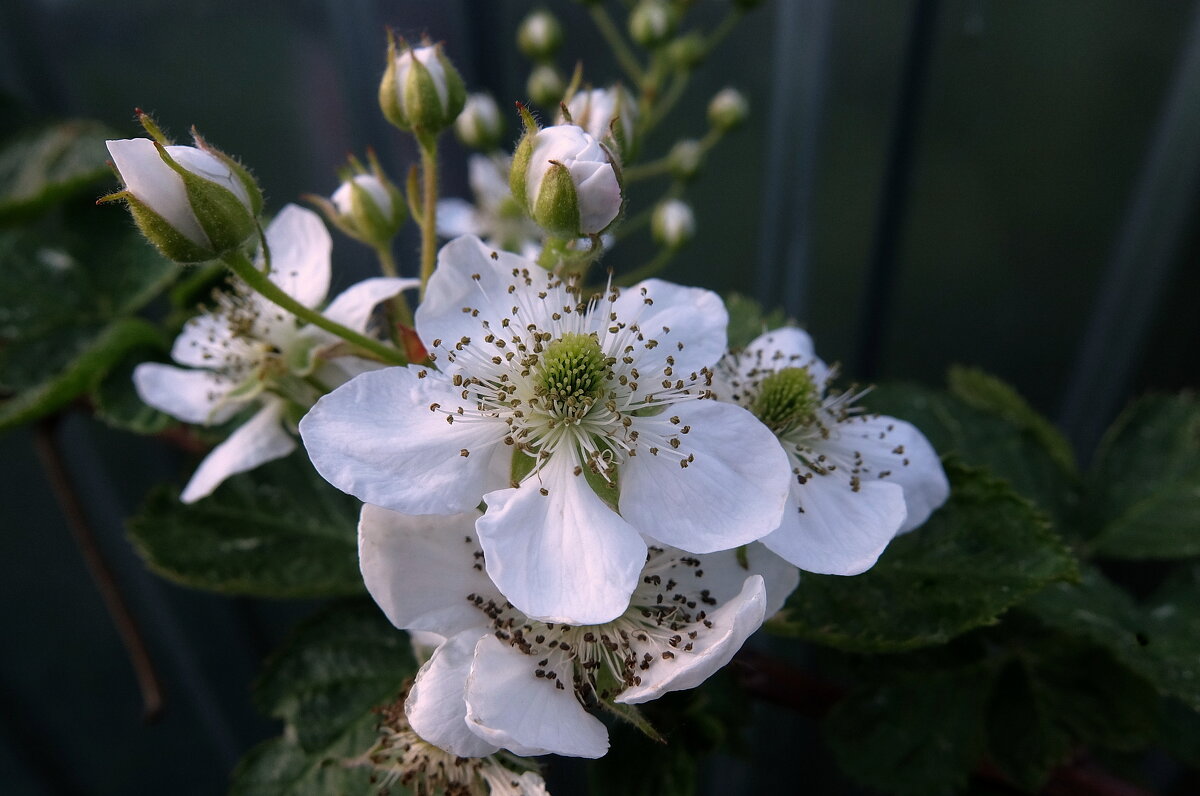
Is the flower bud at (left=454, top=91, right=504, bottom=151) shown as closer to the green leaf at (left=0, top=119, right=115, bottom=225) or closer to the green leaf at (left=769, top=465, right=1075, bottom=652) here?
the green leaf at (left=0, top=119, right=115, bottom=225)

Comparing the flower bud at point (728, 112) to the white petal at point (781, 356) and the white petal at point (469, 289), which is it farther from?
the white petal at point (469, 289)

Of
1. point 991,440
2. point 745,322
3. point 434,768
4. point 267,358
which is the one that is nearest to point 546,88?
point 745,322

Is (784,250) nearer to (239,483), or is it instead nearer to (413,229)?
(413,229)

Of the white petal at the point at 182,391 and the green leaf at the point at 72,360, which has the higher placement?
the white petal at the point at 182,391

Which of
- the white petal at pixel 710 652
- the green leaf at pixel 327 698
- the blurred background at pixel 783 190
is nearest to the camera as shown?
the white petal at pixel 710 652

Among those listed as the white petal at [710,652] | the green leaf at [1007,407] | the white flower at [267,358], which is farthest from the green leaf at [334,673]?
the green leaf at [1007,407]

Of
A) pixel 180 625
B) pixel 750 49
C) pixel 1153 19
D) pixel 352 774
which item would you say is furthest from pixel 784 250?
pixel 180 625

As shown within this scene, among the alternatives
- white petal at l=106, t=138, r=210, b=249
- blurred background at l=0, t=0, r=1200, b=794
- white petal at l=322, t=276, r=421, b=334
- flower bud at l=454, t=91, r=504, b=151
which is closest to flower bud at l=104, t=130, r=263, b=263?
white petal at l=106, t=138, r=210, b=249
